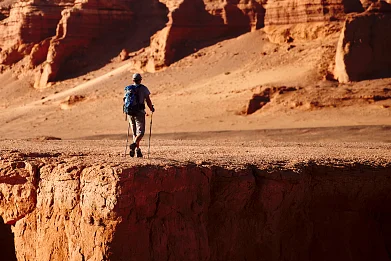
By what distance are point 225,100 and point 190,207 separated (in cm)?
2363

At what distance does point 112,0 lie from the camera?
149 ft

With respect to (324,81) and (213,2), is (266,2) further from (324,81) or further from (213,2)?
(324,81)

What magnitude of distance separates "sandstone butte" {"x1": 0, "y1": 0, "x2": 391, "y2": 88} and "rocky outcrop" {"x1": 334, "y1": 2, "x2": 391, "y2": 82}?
0.03 m

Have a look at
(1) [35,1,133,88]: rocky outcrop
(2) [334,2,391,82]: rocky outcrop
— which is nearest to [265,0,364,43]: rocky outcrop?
(2) [334,2,391,82]: rocky outcrop

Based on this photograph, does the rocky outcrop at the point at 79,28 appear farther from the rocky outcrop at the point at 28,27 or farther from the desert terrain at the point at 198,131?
the rocky outcrop at the point at 28,27

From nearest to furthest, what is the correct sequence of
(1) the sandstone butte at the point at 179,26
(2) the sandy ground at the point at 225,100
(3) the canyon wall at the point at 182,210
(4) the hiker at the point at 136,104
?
(3) the canyon wall at the point at 182,210 → (4) the hiker at the point at 136,104 → (2) the sandy ground at the point at 225,100 → (1) the sandstone butte at the point at 179,26

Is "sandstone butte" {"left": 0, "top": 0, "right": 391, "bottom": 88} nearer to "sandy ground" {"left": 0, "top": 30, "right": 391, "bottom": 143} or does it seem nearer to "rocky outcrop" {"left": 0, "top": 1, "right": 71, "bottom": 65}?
"rocky outcrop" {"left": 0, "top": 1, "right": 71, "bottom": 65}

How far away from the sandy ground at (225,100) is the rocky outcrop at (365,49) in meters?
0.57

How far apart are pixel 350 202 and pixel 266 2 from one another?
1162 inches

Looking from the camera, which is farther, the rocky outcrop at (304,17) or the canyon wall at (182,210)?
the rocky outcrop at (304,17)

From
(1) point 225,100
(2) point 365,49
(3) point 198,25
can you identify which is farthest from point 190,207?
(3) point 198,25

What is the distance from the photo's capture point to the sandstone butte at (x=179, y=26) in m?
29.6

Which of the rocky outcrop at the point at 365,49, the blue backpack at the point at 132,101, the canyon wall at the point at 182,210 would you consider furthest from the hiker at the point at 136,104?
the rocky outcrop at the point at 365,49

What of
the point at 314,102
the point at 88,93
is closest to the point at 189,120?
the point at 314,102
